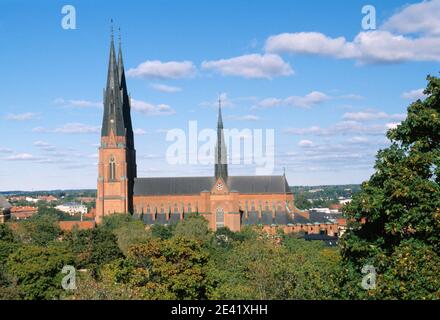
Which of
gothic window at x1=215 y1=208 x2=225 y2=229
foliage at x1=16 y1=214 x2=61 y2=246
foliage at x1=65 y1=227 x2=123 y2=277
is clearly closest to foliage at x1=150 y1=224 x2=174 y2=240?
foliage at x1=16 y1=214 x2=61 y2=246

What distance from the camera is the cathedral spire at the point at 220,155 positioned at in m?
100

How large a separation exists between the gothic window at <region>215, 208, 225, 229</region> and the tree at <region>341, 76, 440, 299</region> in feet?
263

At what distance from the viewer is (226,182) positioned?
348 ft

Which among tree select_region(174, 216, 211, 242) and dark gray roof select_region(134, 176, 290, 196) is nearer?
tree select_region(174, 216, 211, 242)

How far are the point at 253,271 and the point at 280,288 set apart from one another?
4.42 meters

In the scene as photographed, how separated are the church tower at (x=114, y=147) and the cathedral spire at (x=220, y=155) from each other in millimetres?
16009

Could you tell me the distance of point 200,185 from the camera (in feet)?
365

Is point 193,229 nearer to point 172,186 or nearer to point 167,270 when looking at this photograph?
point 172,186

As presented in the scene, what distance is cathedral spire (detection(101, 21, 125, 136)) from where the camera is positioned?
99.5 meters

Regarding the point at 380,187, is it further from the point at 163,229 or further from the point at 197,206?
the point at 197,206

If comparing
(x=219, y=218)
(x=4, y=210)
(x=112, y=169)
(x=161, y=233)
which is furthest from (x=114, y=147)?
(x=161, y=233)

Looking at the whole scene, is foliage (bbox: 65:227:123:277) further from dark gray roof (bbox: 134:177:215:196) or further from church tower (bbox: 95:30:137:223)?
dark gray roof (bbox: 134:177:215:196)

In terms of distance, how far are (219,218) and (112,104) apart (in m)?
27.2
